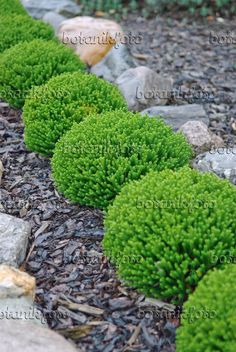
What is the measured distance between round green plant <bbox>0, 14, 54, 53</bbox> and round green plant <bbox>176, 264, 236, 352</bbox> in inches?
201

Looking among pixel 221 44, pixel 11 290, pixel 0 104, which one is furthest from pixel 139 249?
pixel 221 44

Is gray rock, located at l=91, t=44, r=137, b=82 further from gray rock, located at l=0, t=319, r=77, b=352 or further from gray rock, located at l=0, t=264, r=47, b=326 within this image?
gray rock, located at l=0, t=319, r=77, b=352

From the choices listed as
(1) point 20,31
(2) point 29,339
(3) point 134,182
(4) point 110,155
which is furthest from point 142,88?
(2) point 29,339

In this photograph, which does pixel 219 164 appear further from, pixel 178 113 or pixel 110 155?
pixel 178 113

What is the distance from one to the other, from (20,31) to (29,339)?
5097mm

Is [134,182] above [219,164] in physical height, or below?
above

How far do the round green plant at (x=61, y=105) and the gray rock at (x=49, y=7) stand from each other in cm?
506

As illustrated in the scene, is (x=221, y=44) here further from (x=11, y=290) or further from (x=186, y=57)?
(x=11, y=290)

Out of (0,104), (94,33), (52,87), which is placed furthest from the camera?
(94,33)

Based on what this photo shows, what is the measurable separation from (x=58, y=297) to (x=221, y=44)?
628 centimetres

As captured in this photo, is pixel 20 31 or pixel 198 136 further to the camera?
pixel 20 31

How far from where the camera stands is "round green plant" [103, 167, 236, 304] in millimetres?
4172

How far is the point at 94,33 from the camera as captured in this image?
9.17 metres

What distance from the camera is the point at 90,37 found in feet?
29.7
